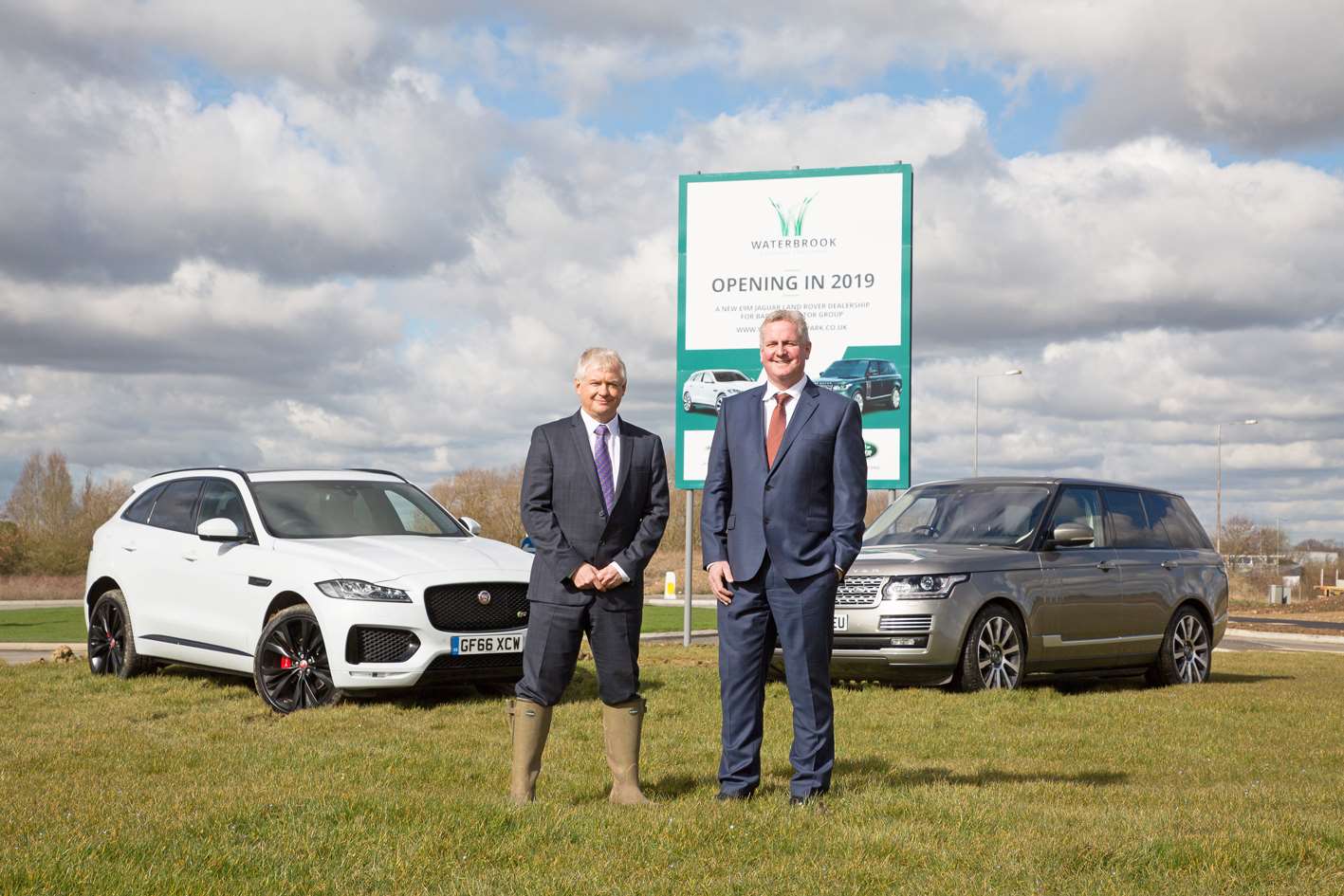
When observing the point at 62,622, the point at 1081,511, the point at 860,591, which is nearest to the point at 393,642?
the point at 860,591

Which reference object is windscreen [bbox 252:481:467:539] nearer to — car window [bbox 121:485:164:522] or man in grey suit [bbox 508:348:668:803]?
car window [bbox 121:485:164:522]

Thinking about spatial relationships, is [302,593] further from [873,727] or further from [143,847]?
[143,847]

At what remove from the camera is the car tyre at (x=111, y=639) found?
11.5 m

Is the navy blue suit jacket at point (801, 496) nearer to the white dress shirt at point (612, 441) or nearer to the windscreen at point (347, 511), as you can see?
the white dress shirt at point (612, 441)

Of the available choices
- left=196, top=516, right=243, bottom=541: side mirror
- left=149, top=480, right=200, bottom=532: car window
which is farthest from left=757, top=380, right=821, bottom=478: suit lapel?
left=149, top=480, right=200, bottom=532: car window

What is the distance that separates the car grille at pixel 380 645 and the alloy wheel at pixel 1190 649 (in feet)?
22.9

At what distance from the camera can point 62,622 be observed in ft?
95.7

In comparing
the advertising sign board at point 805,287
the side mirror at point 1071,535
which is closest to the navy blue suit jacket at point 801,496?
the side mirror at point 1071,535

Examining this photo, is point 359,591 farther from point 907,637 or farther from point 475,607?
point 907,637

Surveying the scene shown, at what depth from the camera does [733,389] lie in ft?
56.2

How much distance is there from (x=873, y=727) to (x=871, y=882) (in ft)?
14.0

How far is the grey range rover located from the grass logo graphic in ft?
19.3

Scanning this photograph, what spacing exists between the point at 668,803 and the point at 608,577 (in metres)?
1.01

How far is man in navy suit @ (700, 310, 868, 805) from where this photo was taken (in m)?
5.90
